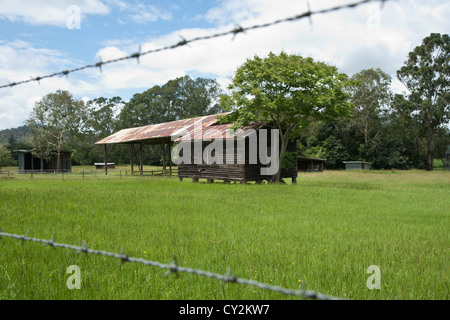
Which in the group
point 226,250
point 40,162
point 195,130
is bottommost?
point 226,250

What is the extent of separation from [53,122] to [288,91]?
3615 cm

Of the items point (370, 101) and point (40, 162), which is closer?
point (40, 162)

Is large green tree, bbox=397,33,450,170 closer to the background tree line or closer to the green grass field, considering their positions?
the background tree line

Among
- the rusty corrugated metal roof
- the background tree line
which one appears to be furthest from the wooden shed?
the background tree line

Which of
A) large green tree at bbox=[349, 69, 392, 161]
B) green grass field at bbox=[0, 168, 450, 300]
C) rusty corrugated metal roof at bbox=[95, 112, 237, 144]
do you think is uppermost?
large green tree at bbox=[349, 69, 392, 161]

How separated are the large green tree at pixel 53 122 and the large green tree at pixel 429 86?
50635mm

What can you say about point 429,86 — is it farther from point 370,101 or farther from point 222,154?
point 222,154

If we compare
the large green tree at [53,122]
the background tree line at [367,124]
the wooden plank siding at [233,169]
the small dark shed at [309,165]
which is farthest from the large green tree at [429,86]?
the large green tree at [53,122]

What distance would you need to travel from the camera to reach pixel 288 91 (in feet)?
70.4

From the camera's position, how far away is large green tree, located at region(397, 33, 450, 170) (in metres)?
47.1

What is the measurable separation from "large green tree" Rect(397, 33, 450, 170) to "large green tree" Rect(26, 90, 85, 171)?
50.6m

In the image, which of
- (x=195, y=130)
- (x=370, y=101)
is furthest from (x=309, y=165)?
(x=195, y=130)

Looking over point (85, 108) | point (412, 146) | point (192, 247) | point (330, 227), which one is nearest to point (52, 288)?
point (192, 247)

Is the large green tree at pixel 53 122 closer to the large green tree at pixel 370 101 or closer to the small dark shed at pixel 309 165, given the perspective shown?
the small dark shed at pixel 309 165
